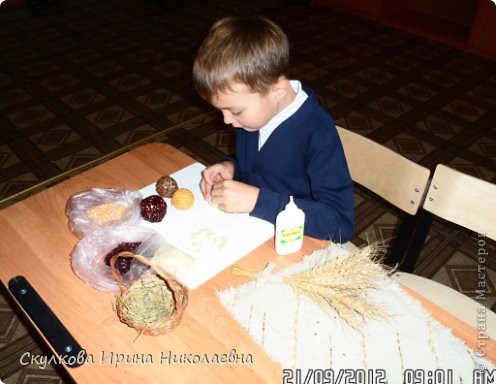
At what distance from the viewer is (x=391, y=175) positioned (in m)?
1.31

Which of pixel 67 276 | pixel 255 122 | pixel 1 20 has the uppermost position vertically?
pixel 255 122

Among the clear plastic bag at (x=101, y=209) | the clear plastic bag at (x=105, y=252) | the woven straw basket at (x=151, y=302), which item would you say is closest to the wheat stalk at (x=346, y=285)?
the woven straw basket at (x=151, y=302)

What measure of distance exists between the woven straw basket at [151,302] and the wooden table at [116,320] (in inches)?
1.5

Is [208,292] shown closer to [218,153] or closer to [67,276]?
[67,276]

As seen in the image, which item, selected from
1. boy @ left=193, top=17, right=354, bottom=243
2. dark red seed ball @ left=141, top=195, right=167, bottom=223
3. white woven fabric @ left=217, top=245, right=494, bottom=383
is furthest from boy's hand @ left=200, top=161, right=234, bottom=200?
white woven fabric @ left=217, top=245, right=494, bottom=383

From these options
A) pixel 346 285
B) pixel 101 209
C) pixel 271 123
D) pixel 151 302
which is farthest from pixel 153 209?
pixel 346 285

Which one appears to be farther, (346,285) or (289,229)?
(289,229)

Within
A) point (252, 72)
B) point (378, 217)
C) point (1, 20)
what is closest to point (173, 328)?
point (252, 72)

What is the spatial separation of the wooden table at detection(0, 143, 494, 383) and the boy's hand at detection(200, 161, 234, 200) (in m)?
0.27

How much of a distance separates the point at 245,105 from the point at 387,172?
0.50 meters

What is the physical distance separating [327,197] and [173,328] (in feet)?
1.75

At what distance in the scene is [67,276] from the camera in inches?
40.2

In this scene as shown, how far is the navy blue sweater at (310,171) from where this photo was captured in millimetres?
1137

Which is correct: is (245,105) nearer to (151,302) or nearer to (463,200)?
(151,302)
